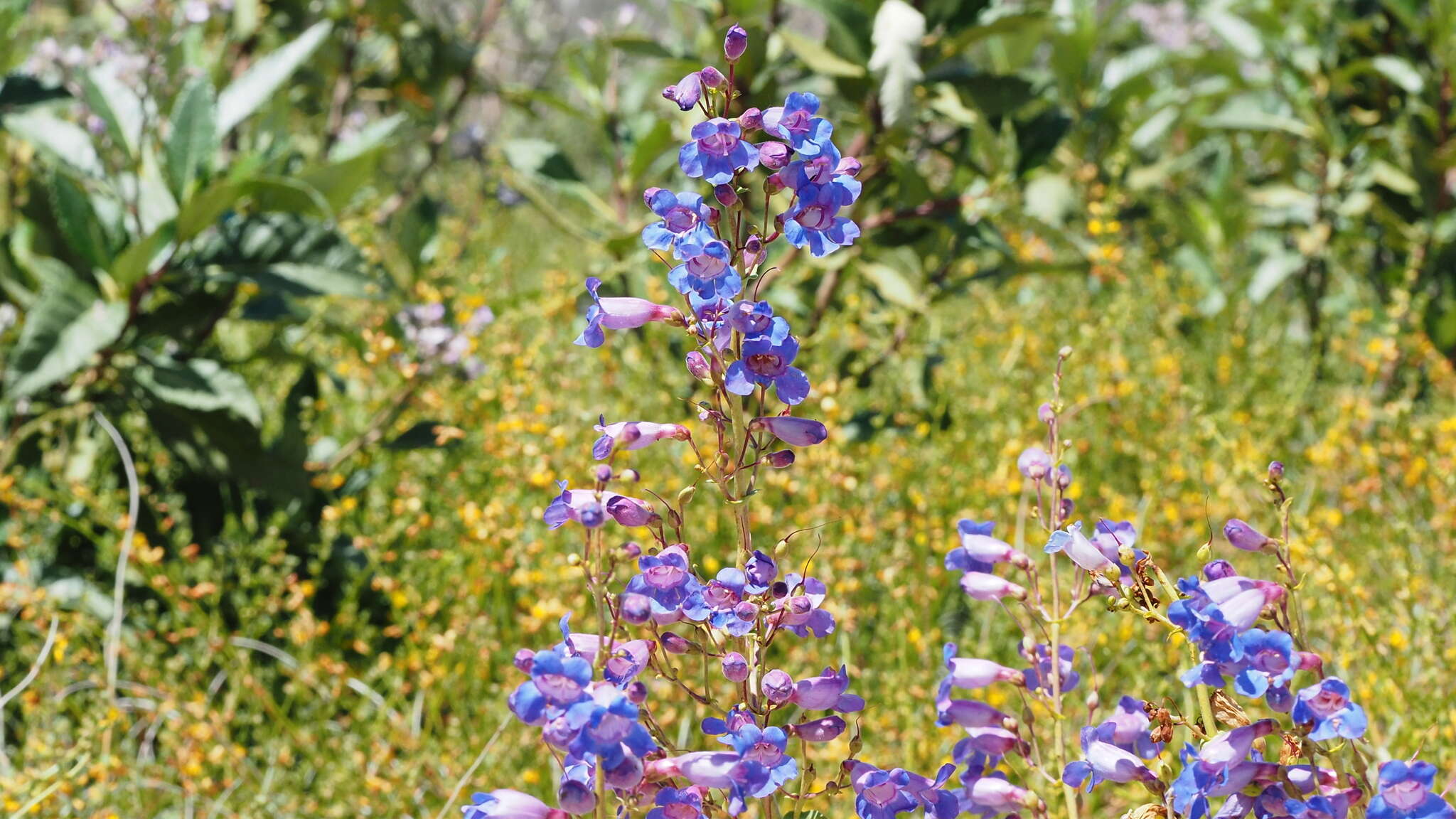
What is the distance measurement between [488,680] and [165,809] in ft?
1.89

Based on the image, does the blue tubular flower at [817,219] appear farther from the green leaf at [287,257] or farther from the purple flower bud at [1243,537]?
the green leaf at [287,257]

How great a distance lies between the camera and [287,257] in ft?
7.60

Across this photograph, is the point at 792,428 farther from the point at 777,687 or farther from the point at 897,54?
the point at 897,54

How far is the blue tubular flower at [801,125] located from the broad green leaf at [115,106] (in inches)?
68.8

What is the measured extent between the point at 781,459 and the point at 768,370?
9 centimetres

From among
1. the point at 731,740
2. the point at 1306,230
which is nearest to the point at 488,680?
the point at 731,740

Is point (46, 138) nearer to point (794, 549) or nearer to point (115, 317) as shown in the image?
point (115, 317)

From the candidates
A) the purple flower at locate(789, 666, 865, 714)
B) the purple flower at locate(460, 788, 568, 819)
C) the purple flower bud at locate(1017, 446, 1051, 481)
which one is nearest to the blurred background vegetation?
the purple flower bud at locate(1017, 446, 1051, 481)

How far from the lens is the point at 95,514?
229 centimetres

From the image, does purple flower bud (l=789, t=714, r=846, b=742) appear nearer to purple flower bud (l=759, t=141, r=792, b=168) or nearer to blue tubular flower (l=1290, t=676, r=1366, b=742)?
blue tubular flower (l=1290, t=676, r=1366, b=742)

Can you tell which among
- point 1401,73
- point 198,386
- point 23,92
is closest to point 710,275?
point 198,386

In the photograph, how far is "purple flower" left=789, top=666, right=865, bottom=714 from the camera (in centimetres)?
99

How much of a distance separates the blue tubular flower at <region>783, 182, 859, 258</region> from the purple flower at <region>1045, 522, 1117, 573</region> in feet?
0.94

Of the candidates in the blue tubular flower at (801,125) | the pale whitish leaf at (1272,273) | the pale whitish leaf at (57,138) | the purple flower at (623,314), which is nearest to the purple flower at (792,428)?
the purple flower at (623,314)
